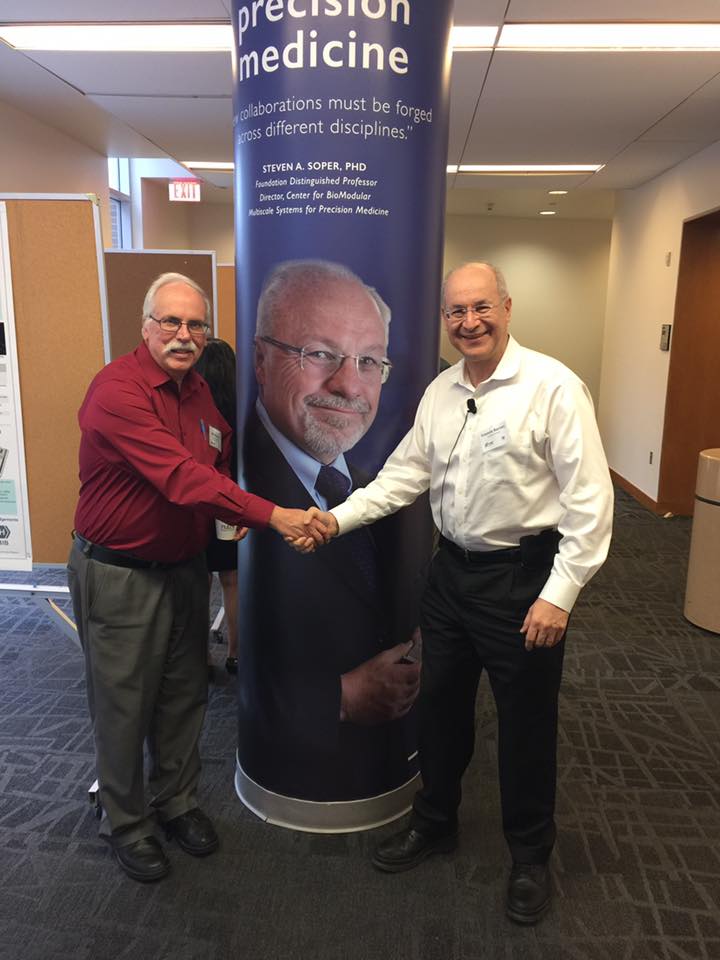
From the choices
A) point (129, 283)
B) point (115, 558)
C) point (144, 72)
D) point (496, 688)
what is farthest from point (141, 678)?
point (144, 72)

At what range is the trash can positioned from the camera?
3762mm

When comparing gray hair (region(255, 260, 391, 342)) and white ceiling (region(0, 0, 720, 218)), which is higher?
white ceiling (region(0, 0, 720, 218))

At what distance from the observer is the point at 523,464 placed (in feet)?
5.96

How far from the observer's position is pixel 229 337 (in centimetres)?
643

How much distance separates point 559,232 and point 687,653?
8941 millimetres

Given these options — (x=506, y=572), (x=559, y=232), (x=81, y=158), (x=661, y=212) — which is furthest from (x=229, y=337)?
(x=559, y=232)

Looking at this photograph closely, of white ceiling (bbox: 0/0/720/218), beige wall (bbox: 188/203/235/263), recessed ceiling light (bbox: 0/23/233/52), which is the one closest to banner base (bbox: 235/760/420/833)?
white ceiling (bbox: 0/0/720/218)

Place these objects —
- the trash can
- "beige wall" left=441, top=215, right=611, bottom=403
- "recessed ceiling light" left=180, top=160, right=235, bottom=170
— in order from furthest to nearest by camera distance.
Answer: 1. "beige wall" left=441, top=215, right=611, bottom=403
2. "recessed ceiling light" left=180, top=160, right=235, bottom=170
3. the trash can

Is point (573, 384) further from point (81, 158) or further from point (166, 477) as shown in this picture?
point (81, 158)

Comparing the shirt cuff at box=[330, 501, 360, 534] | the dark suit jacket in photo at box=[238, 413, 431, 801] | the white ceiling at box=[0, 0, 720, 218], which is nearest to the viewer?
the shirt cuff at box=[330, 501, 360, 534]

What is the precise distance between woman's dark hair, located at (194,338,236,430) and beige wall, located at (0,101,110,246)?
2767 millimetres

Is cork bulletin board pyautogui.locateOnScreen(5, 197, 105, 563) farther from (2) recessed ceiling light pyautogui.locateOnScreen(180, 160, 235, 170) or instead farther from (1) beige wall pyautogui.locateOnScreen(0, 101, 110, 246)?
(2) recessed ceiling light pyautogui.locateOnScreen(180, 160, 235, 170)

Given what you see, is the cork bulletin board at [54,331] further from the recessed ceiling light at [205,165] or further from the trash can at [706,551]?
the recessed ceiling light at [205,165]

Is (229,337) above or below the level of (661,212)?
below
